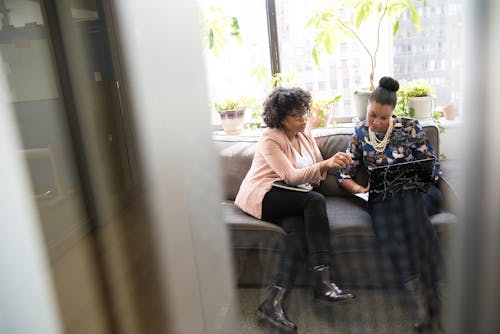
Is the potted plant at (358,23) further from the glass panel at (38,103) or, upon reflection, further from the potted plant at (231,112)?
the glass panel at (38,103)

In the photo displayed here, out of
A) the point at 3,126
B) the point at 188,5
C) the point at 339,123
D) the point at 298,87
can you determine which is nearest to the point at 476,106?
the point at 188,5

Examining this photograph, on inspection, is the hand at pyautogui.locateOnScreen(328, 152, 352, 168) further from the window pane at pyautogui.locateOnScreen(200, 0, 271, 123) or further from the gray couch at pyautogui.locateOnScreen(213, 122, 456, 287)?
the window pane at pyautogui.locateOnScreen(200, 0, 271, 123)

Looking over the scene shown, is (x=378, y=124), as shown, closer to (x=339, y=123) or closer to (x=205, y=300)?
(x=339, y=123)

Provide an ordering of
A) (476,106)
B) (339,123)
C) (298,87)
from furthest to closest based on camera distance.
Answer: (339,123), (298,87), (476,106)

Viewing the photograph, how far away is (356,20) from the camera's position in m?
1.16

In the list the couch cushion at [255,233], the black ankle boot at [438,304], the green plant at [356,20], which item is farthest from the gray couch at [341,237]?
the black ankle boot at [438,304]

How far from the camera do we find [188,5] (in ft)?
1.54

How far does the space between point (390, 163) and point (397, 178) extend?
206mm

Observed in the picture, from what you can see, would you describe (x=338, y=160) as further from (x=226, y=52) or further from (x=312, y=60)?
(x=226, y=52)

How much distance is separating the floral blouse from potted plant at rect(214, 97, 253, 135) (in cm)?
77

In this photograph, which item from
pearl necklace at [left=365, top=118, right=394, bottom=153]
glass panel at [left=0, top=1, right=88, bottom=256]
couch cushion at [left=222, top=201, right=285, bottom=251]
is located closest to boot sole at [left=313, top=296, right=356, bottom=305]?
couch cushion at [left=222, top=201, right=285, bottom=251]

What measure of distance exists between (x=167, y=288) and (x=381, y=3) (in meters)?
0.82

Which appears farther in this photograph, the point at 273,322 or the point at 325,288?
the point at 325,288

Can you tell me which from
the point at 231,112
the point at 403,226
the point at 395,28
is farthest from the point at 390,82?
the point at 403,226
